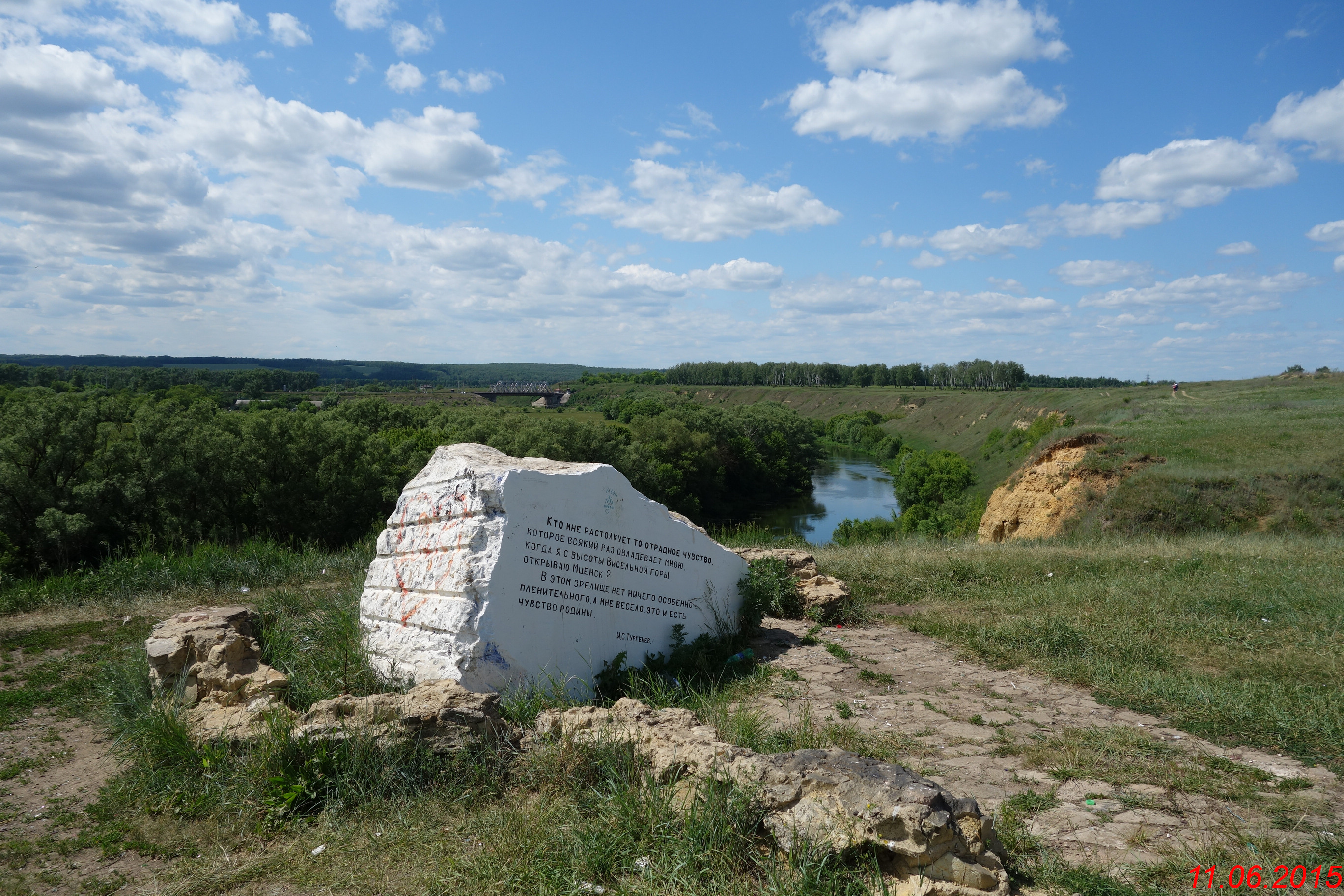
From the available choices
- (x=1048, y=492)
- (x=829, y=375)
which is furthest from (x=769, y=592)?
(x=829, y=375)

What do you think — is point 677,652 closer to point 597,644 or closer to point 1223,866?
point 597,644

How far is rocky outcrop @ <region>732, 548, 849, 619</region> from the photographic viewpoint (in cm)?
848

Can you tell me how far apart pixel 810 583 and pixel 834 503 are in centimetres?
5490

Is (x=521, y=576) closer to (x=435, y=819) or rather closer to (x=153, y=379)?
(x=435, y=819)

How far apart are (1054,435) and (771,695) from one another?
2593cm

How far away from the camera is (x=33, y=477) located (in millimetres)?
23094

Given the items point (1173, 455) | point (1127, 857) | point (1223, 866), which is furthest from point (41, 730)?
point (1173, 455)

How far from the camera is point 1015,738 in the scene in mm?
5086

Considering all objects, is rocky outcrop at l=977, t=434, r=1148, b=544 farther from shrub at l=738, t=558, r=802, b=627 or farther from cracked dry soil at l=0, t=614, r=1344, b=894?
cracked dry soil at l=0, t=614, r=1344, b=894

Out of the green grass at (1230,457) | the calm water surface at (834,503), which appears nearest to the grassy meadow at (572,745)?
the green grass at (1230,457)

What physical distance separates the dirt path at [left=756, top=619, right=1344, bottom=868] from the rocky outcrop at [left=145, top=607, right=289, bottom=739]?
3.62 meters
